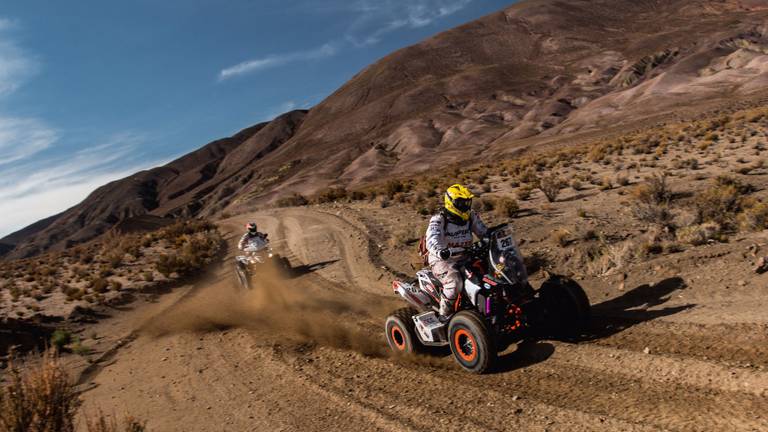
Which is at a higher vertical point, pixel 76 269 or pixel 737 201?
pixel 76 269

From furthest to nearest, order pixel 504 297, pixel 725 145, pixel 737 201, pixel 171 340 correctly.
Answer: pixel 725 145 < pixel 737 201 < pixel 171 340 < pixel 504 297

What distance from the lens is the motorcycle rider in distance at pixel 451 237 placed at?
25.0 ft

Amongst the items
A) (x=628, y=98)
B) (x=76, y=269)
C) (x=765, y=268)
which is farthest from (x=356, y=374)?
(x=628, y=98)

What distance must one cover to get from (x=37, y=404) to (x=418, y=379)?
4.61m

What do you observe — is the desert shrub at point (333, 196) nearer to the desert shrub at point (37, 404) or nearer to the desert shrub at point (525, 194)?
the desert shrub at point (525, 194)

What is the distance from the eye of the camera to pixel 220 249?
86.7 ft

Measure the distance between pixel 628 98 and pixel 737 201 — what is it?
262 ft

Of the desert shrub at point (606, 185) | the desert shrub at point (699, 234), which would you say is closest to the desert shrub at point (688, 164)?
the desert shrub at point (606, 185)

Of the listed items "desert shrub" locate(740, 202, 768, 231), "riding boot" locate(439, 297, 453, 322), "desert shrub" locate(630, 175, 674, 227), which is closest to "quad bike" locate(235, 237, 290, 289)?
"riding boot" locate(439, 297, 453, 322)

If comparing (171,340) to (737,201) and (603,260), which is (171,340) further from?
(737,201)

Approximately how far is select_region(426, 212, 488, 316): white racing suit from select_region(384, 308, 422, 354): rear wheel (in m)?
0.62

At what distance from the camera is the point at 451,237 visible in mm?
7930

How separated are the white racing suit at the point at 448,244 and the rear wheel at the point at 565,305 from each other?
1.34 metres

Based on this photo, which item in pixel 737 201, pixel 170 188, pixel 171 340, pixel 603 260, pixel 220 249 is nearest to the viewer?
pixel 603 260
